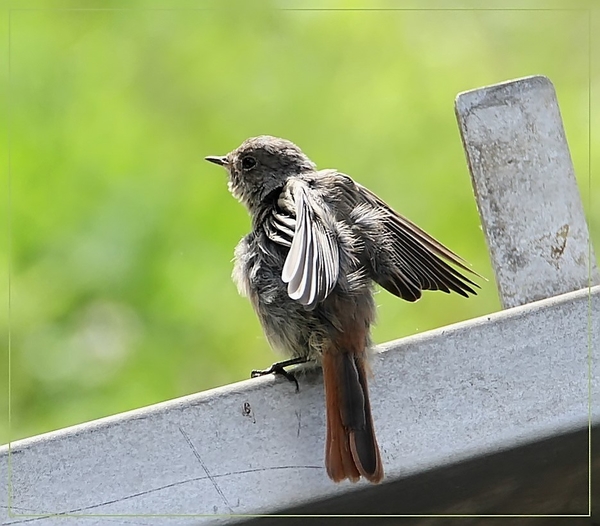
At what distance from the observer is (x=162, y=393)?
321 centimetres

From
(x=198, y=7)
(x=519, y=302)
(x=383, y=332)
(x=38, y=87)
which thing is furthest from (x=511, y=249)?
(x=38, y=87)

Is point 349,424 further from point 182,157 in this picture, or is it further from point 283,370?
point 182,157

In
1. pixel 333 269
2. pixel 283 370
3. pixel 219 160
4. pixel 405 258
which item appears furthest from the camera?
pixel 219 160

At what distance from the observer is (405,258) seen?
292cm

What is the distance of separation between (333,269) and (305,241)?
100mm

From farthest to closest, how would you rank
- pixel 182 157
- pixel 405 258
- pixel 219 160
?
pixel 182 157 → pixel 219 160 → pixel 405 258

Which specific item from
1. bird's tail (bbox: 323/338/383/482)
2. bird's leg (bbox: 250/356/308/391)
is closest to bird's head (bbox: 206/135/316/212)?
bird's leg (bbox: 250/356/308/391)

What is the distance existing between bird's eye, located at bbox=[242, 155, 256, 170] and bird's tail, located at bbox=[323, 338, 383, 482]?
0.78 m

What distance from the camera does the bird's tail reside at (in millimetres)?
2416

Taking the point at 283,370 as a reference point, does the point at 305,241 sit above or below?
above

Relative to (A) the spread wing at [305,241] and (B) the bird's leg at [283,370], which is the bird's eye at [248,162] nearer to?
(A) the spread wing at [305,241]

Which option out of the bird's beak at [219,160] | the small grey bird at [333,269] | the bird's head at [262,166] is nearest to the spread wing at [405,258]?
the small grey bird at [333,269]

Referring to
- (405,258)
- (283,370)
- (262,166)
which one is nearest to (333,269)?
(283,370)

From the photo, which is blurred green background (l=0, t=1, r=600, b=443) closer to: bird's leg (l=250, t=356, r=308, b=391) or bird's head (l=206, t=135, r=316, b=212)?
bird's head (l=206, t=135, r=316, b=212)
